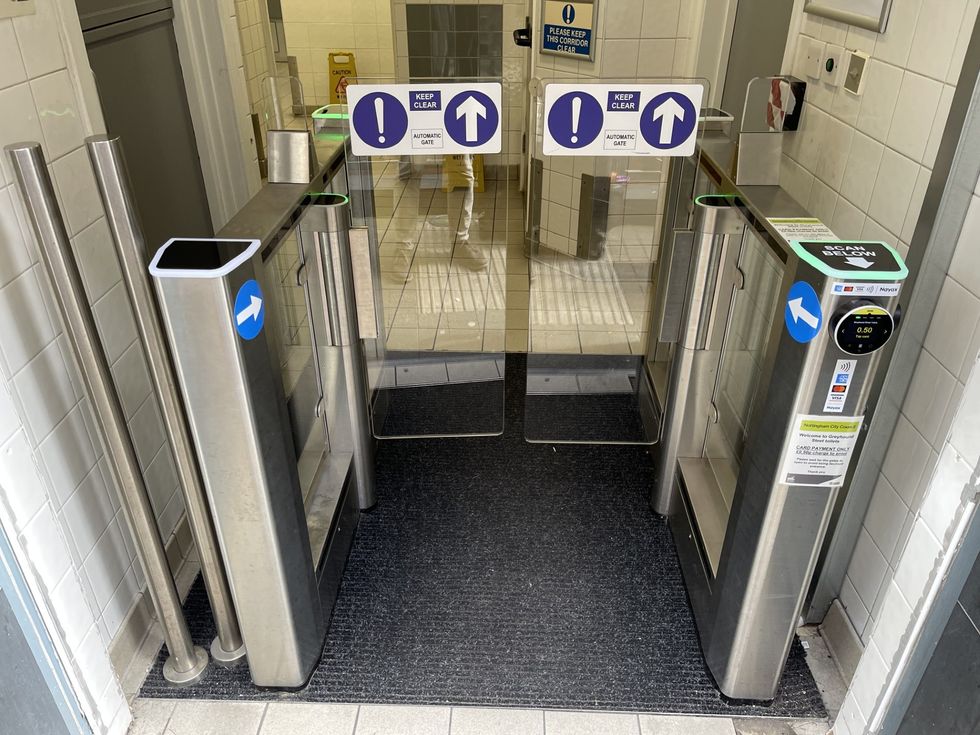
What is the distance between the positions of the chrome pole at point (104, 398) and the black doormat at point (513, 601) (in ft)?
0.40

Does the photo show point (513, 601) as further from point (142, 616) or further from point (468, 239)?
point (468, 239)

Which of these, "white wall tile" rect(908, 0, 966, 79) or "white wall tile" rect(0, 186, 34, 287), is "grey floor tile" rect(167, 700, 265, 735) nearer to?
"white wall tile" rect(0, 186, 34, 287)

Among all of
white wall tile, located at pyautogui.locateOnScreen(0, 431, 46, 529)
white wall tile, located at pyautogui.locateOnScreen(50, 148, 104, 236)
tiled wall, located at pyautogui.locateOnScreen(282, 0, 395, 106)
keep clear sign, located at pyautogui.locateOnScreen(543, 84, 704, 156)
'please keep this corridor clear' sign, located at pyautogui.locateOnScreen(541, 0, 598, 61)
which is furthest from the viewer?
tiled wall, located at pyautogui.locateOnScreen(282, 0, 395, 106)

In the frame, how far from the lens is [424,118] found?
74.6 inches

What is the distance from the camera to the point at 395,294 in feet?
8.47

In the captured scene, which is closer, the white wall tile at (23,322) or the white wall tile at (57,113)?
the white wall tile at (23,322)

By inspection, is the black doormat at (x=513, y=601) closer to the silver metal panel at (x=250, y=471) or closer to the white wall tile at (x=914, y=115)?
the silver metal panel at (x=250, y=471)

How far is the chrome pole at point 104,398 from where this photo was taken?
1163 mm

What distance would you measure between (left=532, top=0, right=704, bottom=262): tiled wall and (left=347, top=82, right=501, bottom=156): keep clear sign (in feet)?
0.65

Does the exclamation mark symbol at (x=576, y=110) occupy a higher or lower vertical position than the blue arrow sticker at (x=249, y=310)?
higher

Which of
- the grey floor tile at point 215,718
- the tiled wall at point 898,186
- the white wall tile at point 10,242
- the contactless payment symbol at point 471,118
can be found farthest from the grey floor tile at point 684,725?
the white wall tile at point 10,242

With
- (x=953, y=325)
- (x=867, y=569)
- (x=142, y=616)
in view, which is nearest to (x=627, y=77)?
(x=953, y=325)

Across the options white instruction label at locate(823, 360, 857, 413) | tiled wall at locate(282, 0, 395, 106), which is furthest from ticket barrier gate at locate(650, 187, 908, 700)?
tiled wall at locate(282, 0, 395, 106)

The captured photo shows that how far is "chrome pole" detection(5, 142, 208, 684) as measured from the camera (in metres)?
1.16
